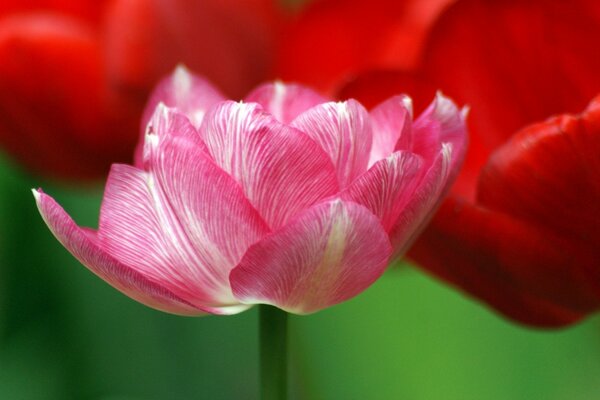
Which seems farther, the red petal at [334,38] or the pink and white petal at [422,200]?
the red petal at [334,38]

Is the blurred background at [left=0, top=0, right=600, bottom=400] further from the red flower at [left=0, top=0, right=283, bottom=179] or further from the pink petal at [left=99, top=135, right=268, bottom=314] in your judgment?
the pink petal at [left=99, top=135, right=268, bottom=314]

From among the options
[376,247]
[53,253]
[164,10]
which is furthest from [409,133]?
[53,253]

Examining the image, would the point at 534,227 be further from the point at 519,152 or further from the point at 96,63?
the point at 96,63

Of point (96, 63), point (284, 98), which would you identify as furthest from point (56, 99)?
point (284, 98)

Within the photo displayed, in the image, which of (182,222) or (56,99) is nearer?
(182,222)

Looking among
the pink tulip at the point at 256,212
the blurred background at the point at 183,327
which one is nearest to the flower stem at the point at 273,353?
the pink tulip at the point at 256,212

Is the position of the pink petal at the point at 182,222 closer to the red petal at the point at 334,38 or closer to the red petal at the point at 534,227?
the red petal at the point at 534,227

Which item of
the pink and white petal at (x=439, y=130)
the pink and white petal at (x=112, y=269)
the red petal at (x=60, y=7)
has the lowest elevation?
the pink and white petal at (x=112, y=269)
